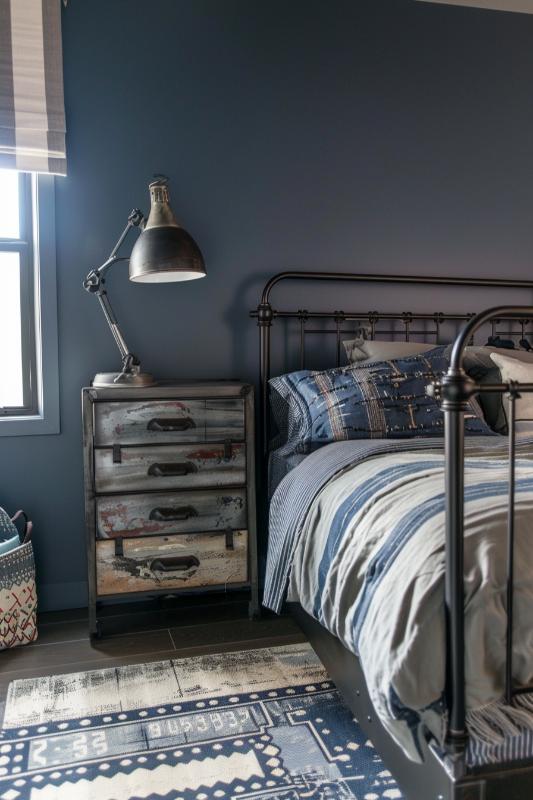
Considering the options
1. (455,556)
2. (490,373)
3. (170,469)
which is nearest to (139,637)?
(170,469)

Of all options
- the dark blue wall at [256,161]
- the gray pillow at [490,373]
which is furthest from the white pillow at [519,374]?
the dark blue wall at [256,161]

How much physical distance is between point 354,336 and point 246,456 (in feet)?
2.78

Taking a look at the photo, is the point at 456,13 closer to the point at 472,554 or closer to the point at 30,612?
the point at 472,554

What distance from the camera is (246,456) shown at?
7.86 feet

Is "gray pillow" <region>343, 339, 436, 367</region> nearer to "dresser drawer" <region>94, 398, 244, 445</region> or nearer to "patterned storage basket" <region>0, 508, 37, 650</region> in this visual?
"dresser drawer" <region>94, 398, 244, 445</region>

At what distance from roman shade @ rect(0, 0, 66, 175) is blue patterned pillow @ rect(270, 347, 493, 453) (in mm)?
1280

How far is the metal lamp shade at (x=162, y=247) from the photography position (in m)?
2.29

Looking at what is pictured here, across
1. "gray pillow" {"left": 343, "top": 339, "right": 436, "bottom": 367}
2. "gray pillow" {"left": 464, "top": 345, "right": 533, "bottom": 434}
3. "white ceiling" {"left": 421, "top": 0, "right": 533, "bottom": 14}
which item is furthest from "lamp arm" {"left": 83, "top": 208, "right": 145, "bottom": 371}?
"white ceiling" {"left": 421, "top": 0, "right": 533, "bottom": 14}

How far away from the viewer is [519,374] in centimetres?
237

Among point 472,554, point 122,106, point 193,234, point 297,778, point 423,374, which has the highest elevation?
point 122,106

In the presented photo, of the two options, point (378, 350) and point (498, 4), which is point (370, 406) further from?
point (498, 4)

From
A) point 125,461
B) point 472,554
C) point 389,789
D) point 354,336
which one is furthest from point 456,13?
point 389,789

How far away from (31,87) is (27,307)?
82cm

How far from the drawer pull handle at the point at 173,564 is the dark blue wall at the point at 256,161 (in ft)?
1.60
